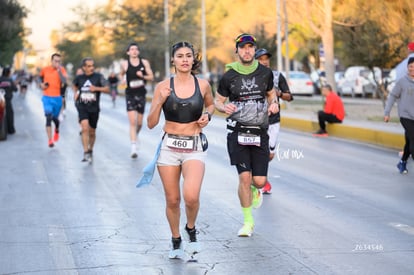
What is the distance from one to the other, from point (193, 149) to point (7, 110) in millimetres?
15826

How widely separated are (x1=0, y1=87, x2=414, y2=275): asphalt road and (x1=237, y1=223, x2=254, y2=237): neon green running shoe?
8 centimetres

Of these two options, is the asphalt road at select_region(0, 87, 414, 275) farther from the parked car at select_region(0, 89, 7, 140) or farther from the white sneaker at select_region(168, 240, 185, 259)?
the parked car at select_region(0, 89, 7, 140)

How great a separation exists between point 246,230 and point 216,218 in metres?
1.14

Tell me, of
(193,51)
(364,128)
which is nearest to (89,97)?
(364,128)

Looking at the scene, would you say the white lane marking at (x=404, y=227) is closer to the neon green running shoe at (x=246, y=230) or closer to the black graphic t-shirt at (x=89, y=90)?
the neon green running shoe at (x=246, y=230)

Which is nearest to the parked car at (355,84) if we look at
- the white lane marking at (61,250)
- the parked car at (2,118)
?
the parked car at (2,118)

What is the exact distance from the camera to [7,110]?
22641mm

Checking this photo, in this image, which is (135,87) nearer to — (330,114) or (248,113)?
(330,114)

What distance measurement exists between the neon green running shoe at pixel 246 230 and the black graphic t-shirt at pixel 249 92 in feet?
3.23

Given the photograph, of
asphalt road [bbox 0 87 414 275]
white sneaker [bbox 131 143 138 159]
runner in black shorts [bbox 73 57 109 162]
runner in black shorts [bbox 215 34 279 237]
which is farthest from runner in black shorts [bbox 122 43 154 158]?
runner in black shorts [bbox 215 34 279 237]

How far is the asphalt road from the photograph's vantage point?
297 inches

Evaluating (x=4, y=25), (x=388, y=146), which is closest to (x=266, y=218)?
(x=388, y=146)

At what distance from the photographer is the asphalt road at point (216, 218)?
7547 mm

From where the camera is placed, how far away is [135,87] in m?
16.6
